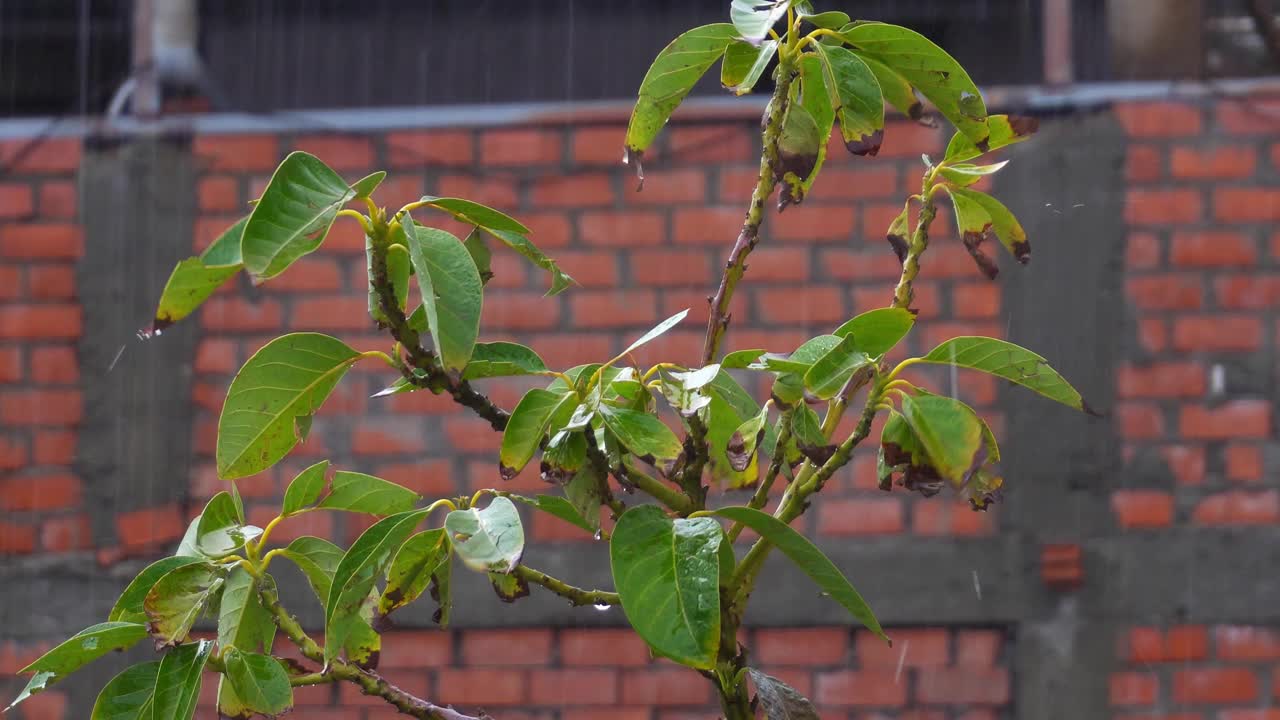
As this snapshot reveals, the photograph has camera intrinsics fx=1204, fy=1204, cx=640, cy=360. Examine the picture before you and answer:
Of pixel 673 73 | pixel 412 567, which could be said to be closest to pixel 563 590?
pixel 412 567

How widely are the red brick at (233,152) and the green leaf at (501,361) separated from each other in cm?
147

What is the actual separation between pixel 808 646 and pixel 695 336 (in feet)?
1.73

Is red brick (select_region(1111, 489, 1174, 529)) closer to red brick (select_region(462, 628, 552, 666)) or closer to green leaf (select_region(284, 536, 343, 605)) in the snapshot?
red brick (select_region(462, 628, 552, 666))

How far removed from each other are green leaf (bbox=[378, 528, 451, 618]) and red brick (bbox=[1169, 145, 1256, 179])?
66.1 inches

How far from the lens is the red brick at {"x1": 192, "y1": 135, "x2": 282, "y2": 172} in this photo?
200cm

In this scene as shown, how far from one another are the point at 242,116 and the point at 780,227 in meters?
0.91

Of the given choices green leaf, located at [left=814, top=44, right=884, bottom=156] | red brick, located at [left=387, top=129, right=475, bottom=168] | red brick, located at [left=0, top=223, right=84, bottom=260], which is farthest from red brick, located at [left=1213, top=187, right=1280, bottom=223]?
red brick, located at [left=0, top=223, right=84, bottom=260]

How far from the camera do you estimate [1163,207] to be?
A: 193cm

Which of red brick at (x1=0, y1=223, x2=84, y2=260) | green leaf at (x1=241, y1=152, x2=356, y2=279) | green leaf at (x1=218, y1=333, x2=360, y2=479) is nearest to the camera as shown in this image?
green leaf at (x1=241, y1=152, x2=356, y2=279)

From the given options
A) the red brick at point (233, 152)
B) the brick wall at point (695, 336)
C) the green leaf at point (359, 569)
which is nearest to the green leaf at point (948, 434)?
the green leaf at point (359, 569)

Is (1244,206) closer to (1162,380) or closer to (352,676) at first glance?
(1162,380)

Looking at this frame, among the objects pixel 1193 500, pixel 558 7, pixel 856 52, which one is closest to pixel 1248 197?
pixel 1193 500

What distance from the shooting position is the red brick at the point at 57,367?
2.00m

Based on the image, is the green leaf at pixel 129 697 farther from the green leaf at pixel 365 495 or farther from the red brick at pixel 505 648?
the red brick at pixel 505 648
